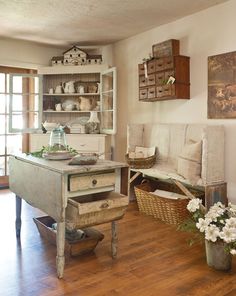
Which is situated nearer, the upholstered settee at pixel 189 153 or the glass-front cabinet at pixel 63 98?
the upholstered settee at pixel 189 153

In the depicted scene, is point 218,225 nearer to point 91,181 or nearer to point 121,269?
point 121,269

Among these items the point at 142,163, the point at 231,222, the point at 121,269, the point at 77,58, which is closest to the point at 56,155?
the point at 121,269

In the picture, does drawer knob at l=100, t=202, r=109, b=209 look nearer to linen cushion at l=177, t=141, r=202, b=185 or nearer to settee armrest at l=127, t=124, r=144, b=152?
linen cushion at l=177, t=141, r=202, b=185

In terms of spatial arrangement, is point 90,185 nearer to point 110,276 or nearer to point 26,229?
point 110,276

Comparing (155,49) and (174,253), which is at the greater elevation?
(155,49)

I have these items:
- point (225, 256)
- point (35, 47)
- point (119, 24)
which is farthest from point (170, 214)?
point (35, 47)

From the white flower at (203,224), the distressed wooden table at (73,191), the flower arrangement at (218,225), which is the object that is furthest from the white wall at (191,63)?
the distressed wooden table at (73,191)

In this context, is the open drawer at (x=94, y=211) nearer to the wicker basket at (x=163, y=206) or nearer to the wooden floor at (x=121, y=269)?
the wooden floor at (x=121, y=269)

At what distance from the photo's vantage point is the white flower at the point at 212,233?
2.14 metres

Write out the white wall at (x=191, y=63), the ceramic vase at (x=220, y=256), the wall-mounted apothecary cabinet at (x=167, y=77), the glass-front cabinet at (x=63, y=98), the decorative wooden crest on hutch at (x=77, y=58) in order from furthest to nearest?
the decorative wooden crest on hutch at (x=77, y=58) < the glass-front cabinet at (x=63, y=98) < the wall-mounted apothecary cabinet at (x=167, y=77) < the white wall at (x=191, y=63) < the ceramic vase at (x=220, y=256)

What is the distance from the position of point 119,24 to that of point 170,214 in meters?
2.47

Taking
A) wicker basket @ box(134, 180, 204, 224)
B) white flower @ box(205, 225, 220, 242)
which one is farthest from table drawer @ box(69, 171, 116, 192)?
wicker basket @ box(134, 180, 204, 224)

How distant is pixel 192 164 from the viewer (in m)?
3.17

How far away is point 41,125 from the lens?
4.91 metres
